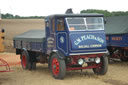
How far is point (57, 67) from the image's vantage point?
11.8 meters

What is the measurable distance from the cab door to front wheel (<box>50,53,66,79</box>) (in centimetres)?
35

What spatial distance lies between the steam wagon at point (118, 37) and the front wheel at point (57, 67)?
4.58 metres

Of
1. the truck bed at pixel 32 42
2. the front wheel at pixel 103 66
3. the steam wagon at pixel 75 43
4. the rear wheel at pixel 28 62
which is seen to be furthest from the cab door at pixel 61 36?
the rear wheel at pixel 28 62

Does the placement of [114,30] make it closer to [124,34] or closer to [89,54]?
[124,34]

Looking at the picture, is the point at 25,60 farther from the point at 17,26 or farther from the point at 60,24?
the point at 17,26

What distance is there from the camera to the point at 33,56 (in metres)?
14.8

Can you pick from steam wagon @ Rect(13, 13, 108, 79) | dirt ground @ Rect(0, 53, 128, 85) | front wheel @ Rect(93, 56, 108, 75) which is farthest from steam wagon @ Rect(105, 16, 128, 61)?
steam wagon @ Rect(13, 13, 108, 79)

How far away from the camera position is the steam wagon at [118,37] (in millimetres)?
15273

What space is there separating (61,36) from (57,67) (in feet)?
3.89

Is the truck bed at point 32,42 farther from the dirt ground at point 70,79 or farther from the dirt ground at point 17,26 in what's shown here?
the dirt ground at point 17,26

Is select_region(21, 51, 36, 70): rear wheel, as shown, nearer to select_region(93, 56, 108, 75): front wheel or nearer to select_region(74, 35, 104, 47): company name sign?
A: select_region(93, 56, 108, 75): front wheel

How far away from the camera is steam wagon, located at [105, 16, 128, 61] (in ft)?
50.1

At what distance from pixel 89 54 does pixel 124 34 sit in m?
4.05

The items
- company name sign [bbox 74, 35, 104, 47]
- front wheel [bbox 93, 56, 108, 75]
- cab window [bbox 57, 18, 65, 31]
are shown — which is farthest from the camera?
front wheel [bbox 93, 56, 108, 75]
